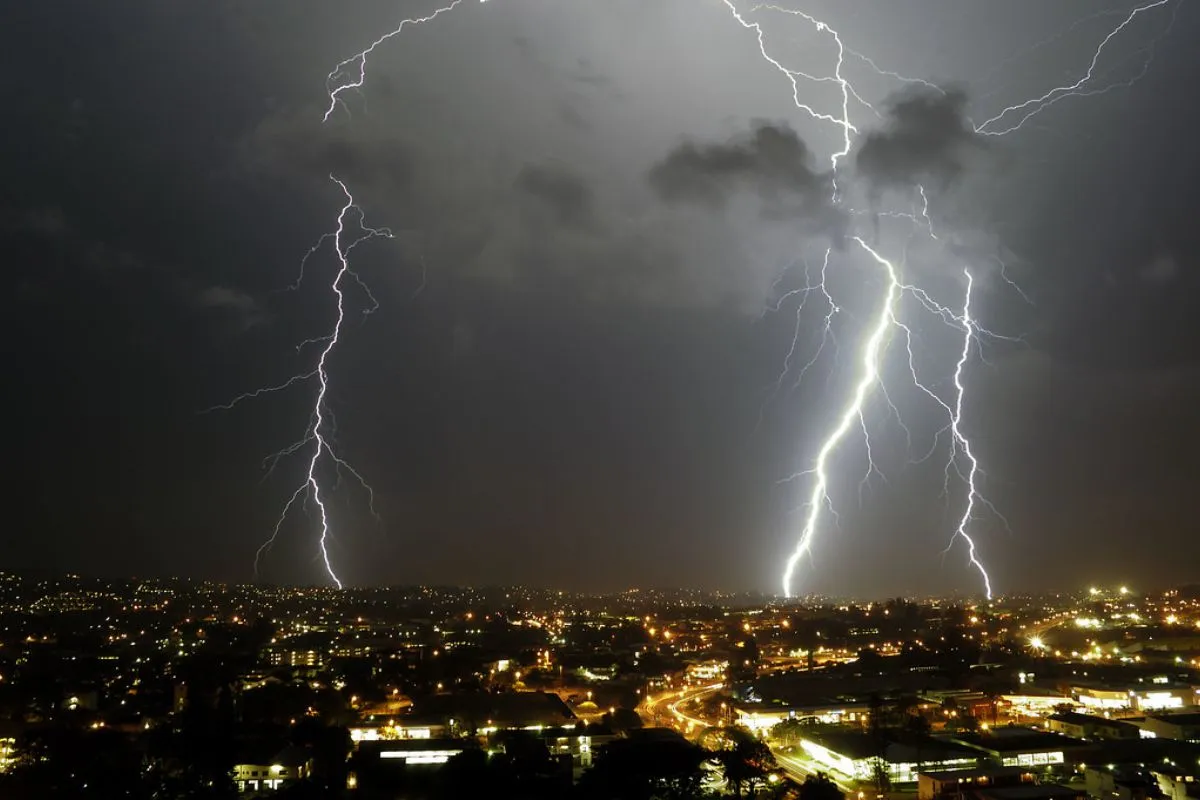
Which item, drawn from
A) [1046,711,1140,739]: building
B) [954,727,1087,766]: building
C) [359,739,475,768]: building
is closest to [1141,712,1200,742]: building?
[1046,711,1140,739]: building

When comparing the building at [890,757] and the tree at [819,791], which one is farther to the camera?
the building at [890,757]

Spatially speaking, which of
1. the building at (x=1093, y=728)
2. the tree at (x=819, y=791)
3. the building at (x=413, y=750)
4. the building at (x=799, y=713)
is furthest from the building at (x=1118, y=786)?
the building at (x=413, y=750)

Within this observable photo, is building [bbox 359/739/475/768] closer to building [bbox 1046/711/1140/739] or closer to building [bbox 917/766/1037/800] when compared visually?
building [bbox 917/766/1037/800]

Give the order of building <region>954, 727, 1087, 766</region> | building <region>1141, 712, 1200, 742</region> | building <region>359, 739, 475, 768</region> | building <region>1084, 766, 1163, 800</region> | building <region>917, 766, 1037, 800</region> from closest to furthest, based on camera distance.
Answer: building <region>1084, 766, 1163, 800</region>, building <region>917, 766, 1037, 800</region>, building <region>954, 727, 1087, 766</region>, building <region>359, 739, 475, 768</region>, building <region>1141, 712, 1200, 742</region>

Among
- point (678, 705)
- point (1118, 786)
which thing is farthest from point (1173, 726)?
point (678, 705)

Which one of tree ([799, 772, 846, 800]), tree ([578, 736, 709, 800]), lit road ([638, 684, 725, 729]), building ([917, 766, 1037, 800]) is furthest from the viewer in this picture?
lit road ([638, 684, 725, 729])

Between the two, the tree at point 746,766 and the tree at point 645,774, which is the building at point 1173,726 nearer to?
the tree at point 746,766

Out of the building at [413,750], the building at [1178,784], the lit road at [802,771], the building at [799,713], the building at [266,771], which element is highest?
the building at [799,713]

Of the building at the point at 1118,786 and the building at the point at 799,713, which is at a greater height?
the building at the point at 799,713

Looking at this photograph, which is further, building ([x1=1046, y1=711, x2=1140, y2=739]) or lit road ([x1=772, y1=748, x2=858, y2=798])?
building ([x1=1046, y1=711, x2=1140, y2=739])

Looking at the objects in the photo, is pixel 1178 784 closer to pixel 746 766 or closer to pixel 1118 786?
pixel 1118 786

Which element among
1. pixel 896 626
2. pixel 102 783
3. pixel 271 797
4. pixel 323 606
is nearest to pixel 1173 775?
pixel 271 797
